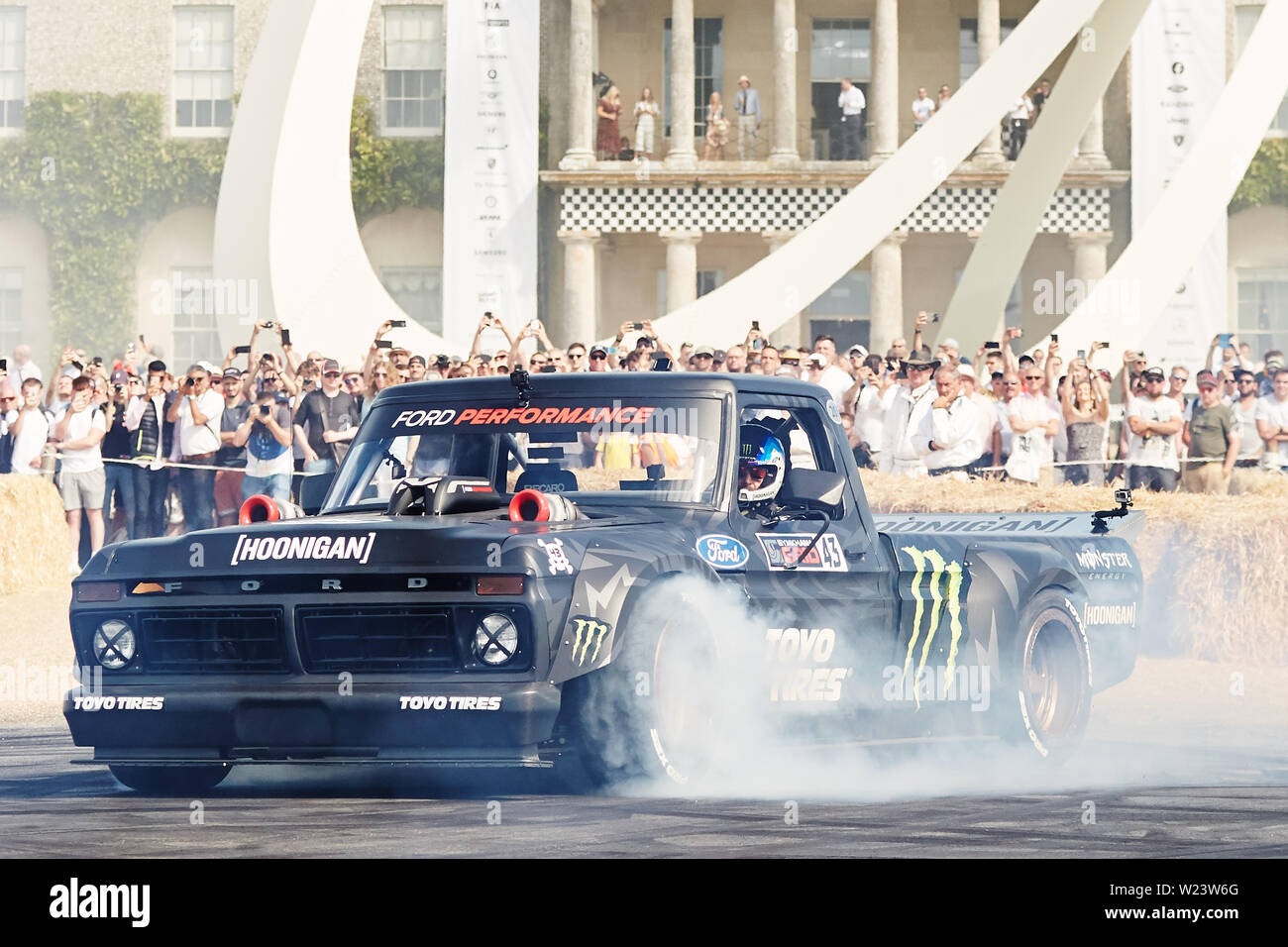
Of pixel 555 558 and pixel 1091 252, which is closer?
pixel 555 558

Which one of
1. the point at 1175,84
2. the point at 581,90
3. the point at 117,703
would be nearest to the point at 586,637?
the point at 117,703

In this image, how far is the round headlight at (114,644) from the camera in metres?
7.72

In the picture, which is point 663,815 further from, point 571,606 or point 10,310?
point 10,310

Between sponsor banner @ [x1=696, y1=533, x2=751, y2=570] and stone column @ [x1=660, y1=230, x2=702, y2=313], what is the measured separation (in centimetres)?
3671

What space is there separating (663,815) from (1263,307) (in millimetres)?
42180

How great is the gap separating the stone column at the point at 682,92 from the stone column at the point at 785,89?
1.76 metres

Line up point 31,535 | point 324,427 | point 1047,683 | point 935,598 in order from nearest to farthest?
point 935,598
point 1047,683
point 31,535
point 324,427

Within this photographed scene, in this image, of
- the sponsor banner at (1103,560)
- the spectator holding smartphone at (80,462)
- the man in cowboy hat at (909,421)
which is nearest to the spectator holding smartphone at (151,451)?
the spectator holding smartphone at (80,462)

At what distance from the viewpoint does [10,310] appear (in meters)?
46.5

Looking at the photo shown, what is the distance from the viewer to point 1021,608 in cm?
930

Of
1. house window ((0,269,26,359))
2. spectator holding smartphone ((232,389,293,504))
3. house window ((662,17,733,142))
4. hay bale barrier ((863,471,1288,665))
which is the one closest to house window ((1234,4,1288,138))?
house window ((662,17,733,142))

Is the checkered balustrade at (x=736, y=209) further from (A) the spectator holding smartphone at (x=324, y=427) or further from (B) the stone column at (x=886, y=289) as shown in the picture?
(A) the spectator holding smartphone at (x=324, y=427)

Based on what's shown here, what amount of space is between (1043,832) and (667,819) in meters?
1.22
